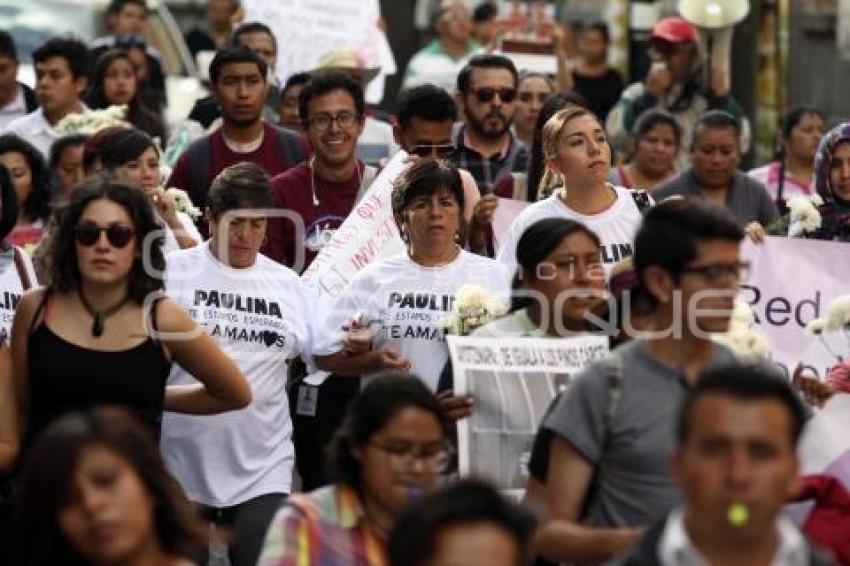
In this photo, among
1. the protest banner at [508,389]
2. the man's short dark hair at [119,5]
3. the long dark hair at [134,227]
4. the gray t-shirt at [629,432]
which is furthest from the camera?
the man's short dark hair at [119,5]

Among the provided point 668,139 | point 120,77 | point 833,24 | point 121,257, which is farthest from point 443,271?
point 833,24

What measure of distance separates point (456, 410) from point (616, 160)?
7140 mm

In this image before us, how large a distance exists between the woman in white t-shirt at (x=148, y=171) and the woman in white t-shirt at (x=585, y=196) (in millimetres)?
1634

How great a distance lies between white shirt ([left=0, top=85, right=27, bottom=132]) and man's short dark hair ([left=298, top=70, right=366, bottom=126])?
405 centimetres

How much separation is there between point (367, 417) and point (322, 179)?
4.88m

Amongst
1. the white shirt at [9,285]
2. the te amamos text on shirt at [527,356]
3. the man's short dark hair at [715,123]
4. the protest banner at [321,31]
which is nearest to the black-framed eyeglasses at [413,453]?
the te amamos text on shirt at [527,356]

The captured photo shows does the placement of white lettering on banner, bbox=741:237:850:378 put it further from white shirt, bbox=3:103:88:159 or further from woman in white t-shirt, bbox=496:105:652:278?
white shirt, bbox=3:103:88:159

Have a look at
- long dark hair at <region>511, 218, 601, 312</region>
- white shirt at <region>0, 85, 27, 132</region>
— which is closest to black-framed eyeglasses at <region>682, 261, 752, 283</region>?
long dark hair at <region>511, 218, 601, 312</region>

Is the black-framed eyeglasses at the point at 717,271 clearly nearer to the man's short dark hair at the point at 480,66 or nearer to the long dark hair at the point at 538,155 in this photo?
the long dark hair at the point at 538,155

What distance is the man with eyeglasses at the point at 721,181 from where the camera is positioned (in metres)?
13.1

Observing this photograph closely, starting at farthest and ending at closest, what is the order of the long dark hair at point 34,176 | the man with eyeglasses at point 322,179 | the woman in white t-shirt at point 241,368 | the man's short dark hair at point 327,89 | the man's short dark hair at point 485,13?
the man's short dark hair at point 485,13 → the long dark hair at point 34,176 → the man's short dark hair at point 327,89 → the man with eyeglasses at point 322,179 → the woman in white t-shirt at point 241,368

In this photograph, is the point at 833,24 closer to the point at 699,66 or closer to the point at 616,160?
the point at 699,66

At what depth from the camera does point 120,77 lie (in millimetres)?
15633

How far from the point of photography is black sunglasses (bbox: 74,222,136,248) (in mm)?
8953
